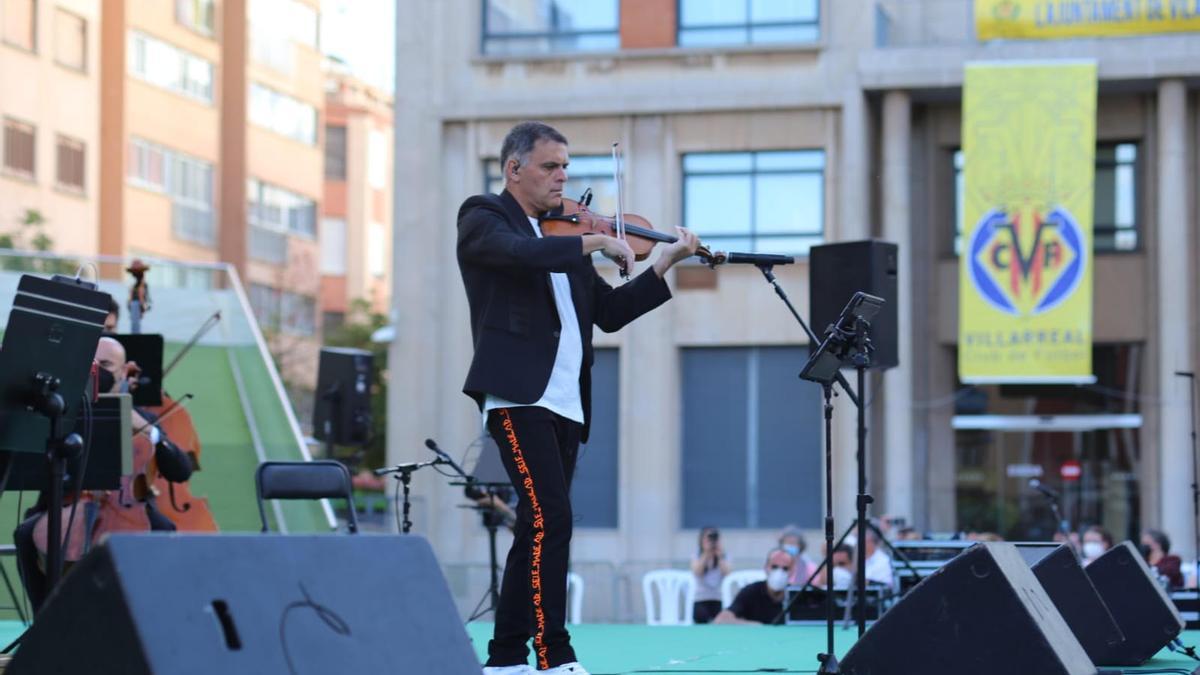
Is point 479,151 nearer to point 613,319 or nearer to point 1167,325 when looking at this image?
point 1167,325

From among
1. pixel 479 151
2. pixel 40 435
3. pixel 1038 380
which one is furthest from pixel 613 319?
pixel 479 151

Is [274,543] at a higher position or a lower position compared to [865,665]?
higher

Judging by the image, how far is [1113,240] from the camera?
1072 inches

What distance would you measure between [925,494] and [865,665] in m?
21.2

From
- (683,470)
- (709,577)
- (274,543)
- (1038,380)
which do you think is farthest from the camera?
(683,470)

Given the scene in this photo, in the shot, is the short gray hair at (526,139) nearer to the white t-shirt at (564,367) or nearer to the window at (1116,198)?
the white t-shirt at (564,367)

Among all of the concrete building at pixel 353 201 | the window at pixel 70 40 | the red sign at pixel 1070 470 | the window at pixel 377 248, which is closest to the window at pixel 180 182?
the window at pixel 70 40

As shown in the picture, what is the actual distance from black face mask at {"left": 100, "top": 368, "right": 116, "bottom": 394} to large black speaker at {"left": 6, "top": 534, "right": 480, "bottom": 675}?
15.1ft

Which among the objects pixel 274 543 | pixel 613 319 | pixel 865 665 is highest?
pixel 613 319

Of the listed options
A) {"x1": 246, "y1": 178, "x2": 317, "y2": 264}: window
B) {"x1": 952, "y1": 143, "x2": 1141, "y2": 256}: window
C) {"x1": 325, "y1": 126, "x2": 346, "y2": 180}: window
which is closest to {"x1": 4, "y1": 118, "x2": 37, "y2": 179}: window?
{"x1": 246, "y1": 178, "x2": 317, "y2": 264}: window

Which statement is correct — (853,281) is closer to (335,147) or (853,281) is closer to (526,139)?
(526,139)

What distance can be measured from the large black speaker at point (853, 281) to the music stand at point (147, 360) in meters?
4.01

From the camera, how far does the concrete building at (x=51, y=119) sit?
4116cm

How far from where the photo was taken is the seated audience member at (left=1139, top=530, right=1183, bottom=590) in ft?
50.0
